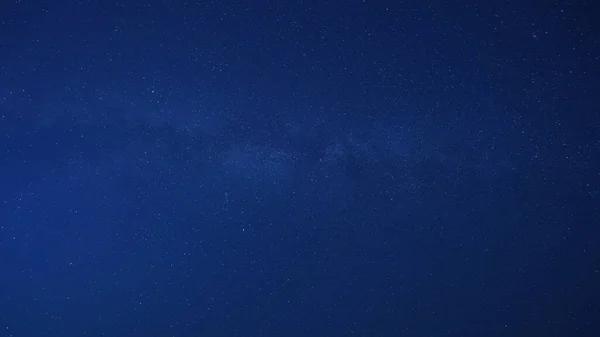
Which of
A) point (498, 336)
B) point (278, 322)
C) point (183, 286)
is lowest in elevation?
point (498, 336)

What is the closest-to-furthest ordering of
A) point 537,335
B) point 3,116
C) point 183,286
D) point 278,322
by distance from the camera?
point 3,116 → point 183,286 → point 278,322 → point 537,335

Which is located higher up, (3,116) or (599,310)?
(3,116)

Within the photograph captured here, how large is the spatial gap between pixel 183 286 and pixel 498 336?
9.44 feet

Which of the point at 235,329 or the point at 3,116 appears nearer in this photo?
the point at 3,116

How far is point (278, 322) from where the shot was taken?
302 centimetres

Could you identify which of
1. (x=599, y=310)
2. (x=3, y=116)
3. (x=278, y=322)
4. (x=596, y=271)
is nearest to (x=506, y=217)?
(x=596, y=271)

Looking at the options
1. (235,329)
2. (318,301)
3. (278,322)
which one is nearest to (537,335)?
(318,301)

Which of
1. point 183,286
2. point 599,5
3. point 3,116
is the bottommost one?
point 183,286

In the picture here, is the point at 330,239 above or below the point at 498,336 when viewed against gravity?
above

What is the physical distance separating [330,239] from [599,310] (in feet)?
8.92

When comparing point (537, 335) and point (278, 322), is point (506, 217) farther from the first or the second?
point (278, 322)

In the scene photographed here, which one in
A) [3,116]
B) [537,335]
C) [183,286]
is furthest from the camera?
[537,335]

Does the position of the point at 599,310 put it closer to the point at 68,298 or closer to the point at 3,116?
the point at 68,298

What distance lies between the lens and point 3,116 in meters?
2.45
